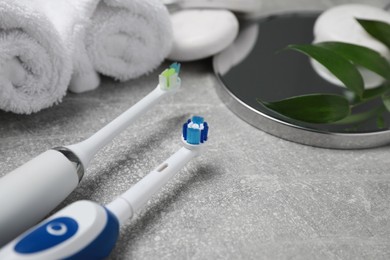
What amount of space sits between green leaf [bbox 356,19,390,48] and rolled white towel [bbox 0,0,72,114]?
1.36ft

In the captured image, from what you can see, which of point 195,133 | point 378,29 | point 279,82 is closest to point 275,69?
point 279,82

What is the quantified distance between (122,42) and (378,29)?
1.20 ft

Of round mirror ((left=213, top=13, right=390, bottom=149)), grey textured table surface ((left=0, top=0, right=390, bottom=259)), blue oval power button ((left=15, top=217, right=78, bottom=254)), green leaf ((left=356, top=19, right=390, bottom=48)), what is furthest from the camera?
green leaf ((left=356, top=19, right=390, bottom=48))

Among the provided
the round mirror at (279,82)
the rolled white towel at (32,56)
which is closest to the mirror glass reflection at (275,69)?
the round mirror at (279,82)

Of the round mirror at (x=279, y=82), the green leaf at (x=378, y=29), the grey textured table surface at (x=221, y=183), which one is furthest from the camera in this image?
the green leaf at (x=378, y=29)

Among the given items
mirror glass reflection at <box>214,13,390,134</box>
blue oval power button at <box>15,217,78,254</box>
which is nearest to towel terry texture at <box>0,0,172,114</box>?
mirror glass reflection at <box>214,13,390,134</box>

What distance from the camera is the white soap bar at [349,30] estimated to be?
2.34ft

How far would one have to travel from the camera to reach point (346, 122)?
64 cm

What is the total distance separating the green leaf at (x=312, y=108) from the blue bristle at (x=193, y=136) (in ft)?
0.48

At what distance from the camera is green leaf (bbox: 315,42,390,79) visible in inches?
26.9

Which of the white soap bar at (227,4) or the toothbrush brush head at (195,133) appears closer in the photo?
the toothbrush brush head at (195,133)

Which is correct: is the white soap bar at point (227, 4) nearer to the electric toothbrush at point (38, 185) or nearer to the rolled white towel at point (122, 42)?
the rolled white towel at point (122, 42)

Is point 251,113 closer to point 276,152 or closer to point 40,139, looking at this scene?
point 276,152

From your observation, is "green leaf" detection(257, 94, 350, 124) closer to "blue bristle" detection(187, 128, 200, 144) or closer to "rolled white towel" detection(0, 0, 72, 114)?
"blue bristle" detection(187, 128, 200, 144)
